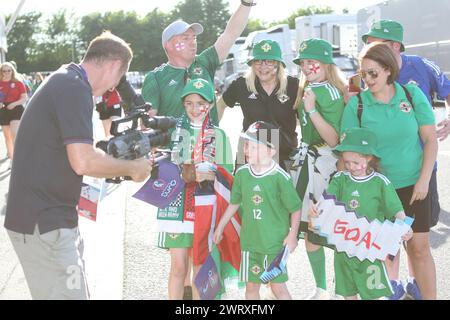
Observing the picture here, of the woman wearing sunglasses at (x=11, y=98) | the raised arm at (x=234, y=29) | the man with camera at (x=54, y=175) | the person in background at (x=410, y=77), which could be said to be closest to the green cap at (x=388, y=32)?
the person in background at (x=410, y=77)

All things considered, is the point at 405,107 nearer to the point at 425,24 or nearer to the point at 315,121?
the point at 315,121

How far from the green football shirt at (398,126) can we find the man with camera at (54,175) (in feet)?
6.17

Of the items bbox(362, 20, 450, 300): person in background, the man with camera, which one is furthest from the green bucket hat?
the man with camera

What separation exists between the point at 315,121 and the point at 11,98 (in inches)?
357

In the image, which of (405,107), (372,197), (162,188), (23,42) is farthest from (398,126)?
(23,42)

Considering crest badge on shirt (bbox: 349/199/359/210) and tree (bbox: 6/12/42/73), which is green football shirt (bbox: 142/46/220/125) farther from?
tree (bbox: 6/12/42/73)

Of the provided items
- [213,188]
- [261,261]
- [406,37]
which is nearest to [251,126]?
[213,188]

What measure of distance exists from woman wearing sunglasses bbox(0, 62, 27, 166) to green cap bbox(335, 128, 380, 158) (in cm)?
929

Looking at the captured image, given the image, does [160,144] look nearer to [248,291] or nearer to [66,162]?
[66,162]

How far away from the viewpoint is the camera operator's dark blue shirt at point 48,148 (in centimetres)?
329

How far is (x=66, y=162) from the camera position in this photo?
11.2 ft

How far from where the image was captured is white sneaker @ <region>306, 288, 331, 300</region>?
5.14 m

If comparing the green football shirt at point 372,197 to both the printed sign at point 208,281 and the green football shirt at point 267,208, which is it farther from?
the printed sign at point 208,281
